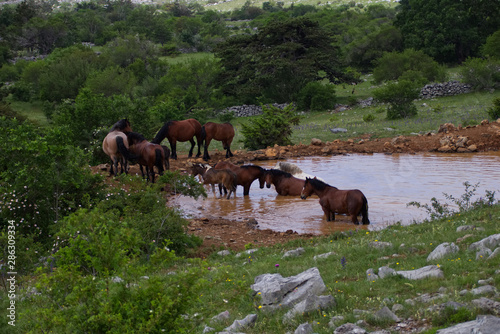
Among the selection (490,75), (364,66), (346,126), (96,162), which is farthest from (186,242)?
(364,66)

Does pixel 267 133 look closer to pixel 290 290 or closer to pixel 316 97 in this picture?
pixel 316 97

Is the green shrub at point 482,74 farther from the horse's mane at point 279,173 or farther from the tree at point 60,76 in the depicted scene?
the tree at point 60,76

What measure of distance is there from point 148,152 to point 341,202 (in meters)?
6.06

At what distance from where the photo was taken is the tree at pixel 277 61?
130 ft

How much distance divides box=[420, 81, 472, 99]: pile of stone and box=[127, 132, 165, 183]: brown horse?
980 inches

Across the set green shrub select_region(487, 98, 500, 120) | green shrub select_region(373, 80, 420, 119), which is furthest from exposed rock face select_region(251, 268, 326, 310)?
green shrub select_region(373, 80, 420, 119)

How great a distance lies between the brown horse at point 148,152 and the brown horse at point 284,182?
3044mm

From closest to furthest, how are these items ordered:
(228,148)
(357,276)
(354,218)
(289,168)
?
1. (357,276)
2. (354,218)
3. (289,168)
4. (228,148)

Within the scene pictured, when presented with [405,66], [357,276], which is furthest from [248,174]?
[405,66]

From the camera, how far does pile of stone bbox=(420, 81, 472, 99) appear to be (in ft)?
114

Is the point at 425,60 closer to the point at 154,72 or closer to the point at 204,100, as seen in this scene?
the point at 204,100

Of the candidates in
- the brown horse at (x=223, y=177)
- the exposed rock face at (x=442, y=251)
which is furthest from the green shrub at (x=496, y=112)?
the exposed rock face at (x=442, y=251)

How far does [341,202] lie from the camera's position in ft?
35.9

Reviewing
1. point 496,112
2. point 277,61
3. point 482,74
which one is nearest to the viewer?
point 496,112
